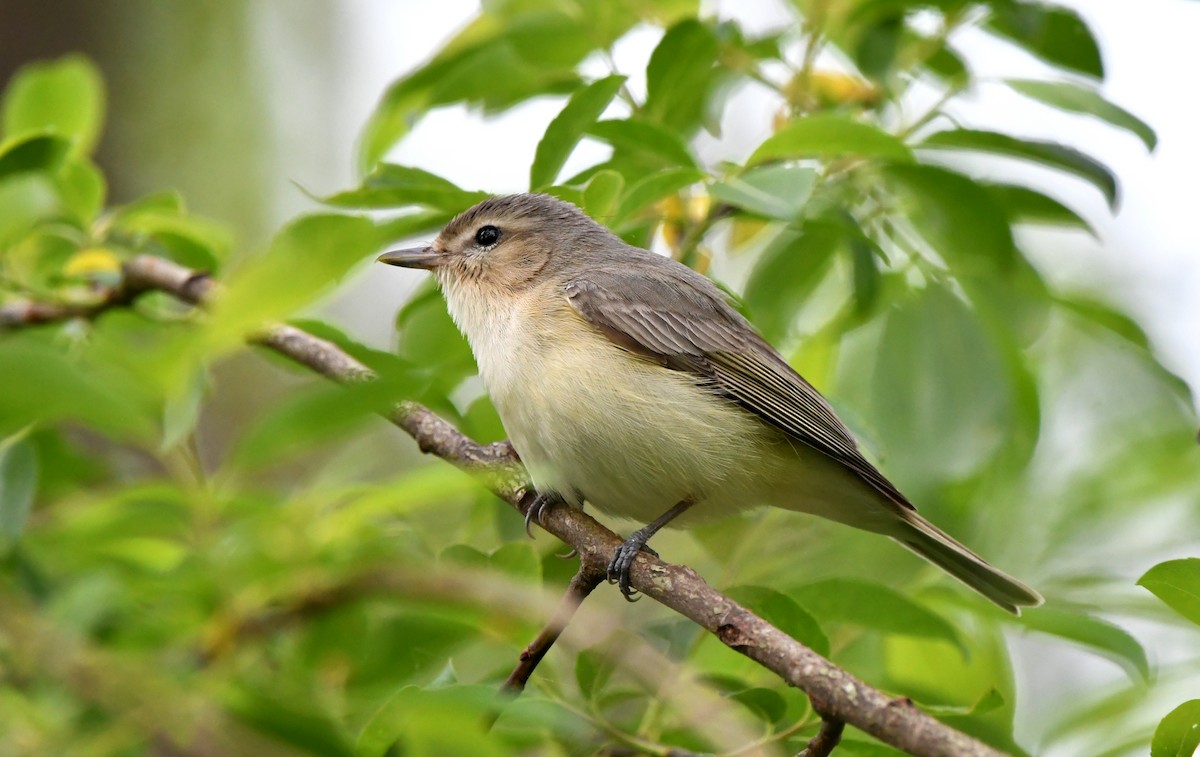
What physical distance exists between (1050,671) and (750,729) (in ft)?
17.3

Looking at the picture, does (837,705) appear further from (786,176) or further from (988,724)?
(786,176)

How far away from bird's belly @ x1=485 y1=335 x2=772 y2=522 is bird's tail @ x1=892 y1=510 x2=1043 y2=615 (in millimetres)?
510

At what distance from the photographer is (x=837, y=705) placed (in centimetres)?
201

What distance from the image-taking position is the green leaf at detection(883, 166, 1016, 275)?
3133mm

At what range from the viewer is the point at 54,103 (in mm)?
3828

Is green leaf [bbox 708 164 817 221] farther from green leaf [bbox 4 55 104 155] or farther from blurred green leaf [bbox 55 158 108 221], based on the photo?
green leaf [bbox 4 55 104 155]

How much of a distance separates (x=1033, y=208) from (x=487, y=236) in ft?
6.32

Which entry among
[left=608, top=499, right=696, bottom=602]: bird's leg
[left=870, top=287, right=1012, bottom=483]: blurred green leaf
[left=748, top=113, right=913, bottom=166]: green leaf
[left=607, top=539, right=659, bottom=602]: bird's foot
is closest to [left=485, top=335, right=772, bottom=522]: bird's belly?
[left=608, top=499, right=696, bottom=602]: bird's leg

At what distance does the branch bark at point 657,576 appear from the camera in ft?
6.30

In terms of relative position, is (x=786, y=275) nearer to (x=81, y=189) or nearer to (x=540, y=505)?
Answer: (x=540, y=505)

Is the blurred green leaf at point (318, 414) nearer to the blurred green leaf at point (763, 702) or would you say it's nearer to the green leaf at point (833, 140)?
the blurred green leaf at point (763, 702)

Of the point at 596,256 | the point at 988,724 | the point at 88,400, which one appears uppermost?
the point at 88,400

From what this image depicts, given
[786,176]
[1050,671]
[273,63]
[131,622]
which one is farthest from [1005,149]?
[273,63]

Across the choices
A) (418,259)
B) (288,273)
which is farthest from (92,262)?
(288,273)
